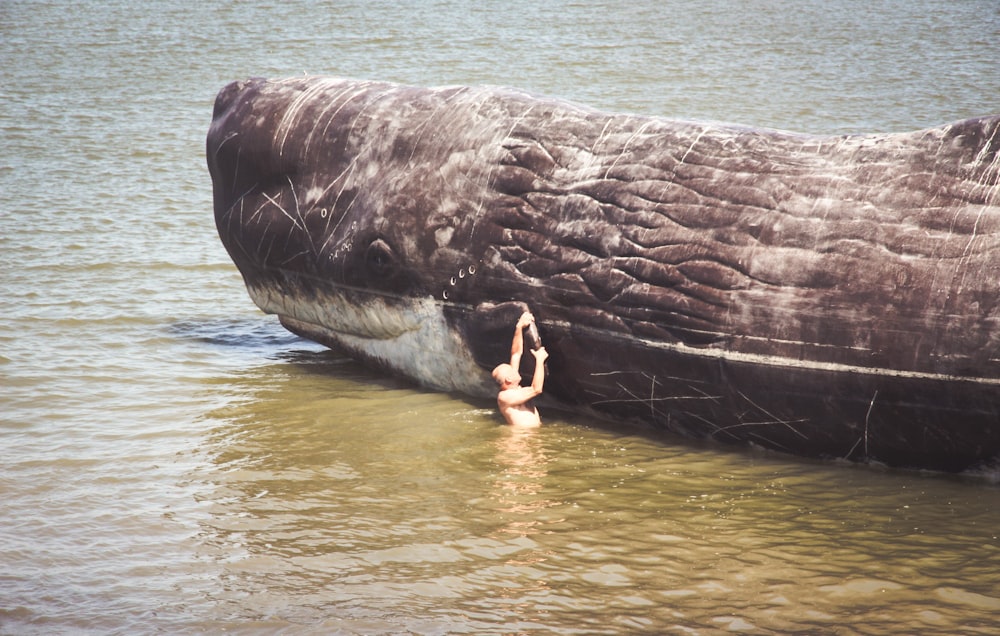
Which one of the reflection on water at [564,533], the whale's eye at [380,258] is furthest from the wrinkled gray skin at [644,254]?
the reflection on water at [564,533]

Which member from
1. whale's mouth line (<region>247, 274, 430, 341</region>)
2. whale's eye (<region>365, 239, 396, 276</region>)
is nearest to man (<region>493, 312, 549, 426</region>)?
whale's mouth line (<region>247, 274, 430, 341</region>)

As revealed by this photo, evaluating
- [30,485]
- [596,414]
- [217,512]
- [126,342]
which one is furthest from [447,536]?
[126,342]

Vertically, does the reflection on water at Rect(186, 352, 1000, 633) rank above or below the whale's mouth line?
below

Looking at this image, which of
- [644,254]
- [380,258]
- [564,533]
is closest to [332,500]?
[564,533]

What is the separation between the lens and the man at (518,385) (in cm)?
686

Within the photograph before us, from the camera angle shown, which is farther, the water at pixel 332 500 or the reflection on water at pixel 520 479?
the reflection on water at pixel 520 479

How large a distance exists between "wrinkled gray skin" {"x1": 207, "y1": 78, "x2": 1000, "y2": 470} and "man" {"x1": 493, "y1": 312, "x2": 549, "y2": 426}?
0.11 metres

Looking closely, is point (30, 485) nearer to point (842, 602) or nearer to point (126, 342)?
point (126, 342)

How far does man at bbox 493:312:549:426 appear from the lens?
6863 millimetres

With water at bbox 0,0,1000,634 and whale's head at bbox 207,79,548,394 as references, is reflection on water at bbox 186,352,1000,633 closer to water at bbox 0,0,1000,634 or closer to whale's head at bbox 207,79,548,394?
water at bbox 0,0,1000,634

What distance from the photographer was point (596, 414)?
7.10 m

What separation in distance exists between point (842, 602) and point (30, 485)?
430 cm

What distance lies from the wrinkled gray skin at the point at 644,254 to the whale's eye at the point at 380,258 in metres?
0.01

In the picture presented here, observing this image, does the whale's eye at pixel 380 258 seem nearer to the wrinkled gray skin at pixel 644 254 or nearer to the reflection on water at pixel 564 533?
the wrinkled gray skin at pixel 644 254
